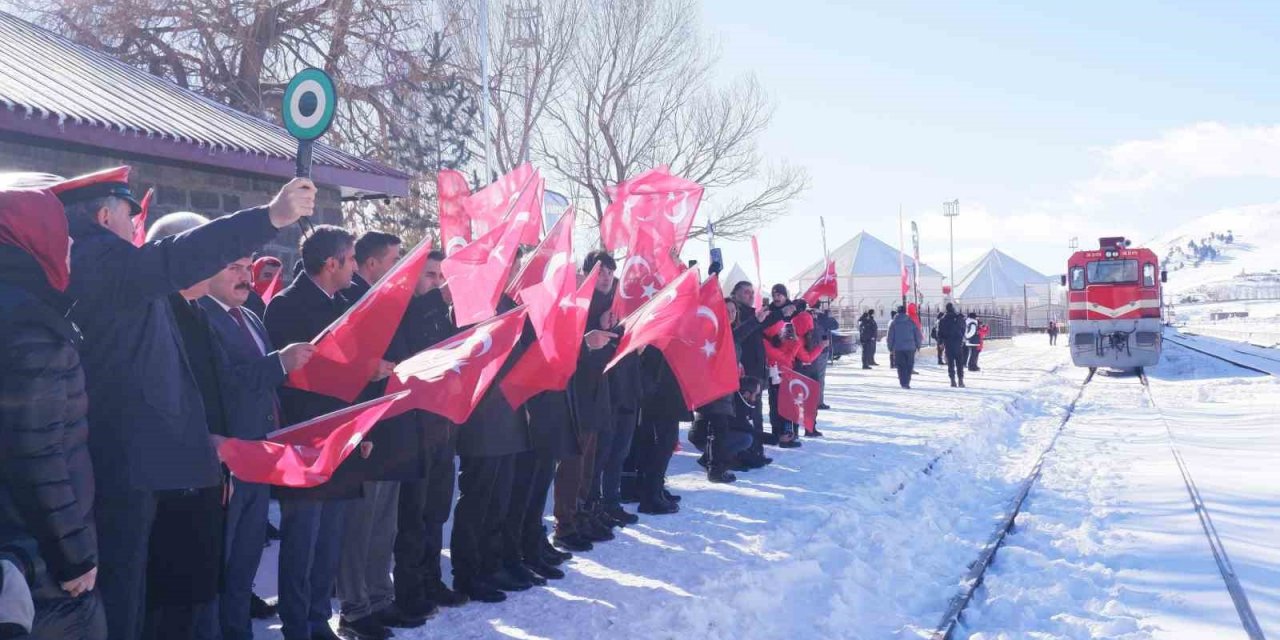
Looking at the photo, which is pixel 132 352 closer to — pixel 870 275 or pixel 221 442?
pixel 221 442

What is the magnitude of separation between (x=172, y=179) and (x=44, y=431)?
747 centimetres

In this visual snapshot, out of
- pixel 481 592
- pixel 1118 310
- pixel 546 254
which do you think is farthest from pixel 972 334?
pixel 481 592

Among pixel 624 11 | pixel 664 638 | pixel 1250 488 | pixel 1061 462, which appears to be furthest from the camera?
pixel 624 11

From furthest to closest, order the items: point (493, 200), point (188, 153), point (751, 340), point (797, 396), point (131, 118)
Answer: point (797, 396), point (751, 340), point (188, 153), point (131, 118), point (493, 200)

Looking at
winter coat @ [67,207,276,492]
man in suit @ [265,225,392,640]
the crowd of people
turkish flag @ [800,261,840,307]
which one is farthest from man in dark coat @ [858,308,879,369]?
winter coat @ [67,207,276,492]

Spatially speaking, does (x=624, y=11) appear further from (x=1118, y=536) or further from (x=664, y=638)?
(x=664, y=638)

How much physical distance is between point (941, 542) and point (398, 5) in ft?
54.7

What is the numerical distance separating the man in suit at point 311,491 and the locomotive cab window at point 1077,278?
984 inches

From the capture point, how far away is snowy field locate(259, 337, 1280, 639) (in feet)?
17.7

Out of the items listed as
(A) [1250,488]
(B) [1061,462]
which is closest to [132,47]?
(B) [1061,462]

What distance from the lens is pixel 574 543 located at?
6992 mm

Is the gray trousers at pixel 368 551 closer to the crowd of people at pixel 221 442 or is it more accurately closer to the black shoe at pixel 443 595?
the crowd of people at pixel 221 442

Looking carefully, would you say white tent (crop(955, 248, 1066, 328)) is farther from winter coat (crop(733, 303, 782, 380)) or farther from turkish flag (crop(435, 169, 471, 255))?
turkish flag (crop(435, 169, 471, 255))

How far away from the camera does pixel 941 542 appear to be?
726 centimetres
